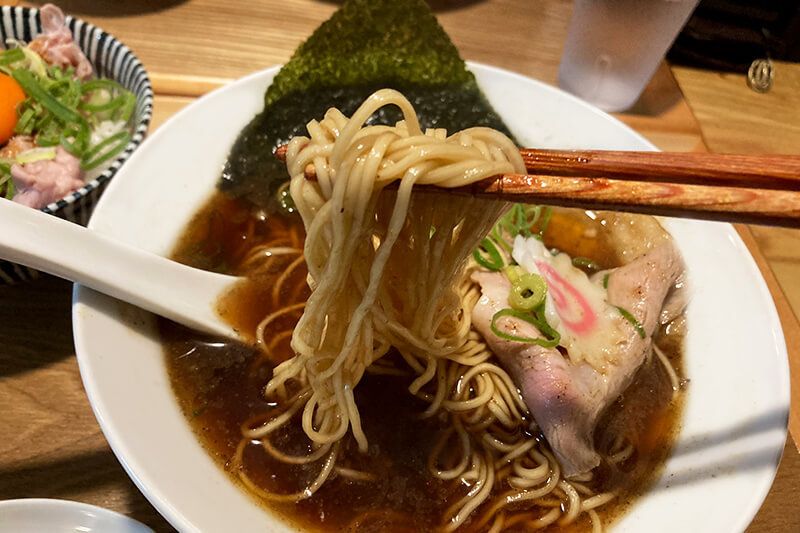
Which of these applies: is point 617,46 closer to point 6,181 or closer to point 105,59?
point 105,59

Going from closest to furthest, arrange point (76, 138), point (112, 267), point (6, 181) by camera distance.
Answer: point (112, 267)
point (6, 181)
point (76, 138)

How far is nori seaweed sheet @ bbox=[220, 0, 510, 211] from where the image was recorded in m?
2.10

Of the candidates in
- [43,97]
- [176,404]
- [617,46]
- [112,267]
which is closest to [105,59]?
[43,97]

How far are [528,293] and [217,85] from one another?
169cm

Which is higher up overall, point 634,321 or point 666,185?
point 666,185

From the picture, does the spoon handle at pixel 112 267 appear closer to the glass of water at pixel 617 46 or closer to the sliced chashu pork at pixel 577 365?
the sliced chashu pork at pixel 577 365

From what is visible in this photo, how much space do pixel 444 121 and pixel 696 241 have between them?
101 cm

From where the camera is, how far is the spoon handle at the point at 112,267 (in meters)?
1.33

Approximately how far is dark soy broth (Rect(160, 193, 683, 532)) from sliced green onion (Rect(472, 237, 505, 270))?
0.46 metres

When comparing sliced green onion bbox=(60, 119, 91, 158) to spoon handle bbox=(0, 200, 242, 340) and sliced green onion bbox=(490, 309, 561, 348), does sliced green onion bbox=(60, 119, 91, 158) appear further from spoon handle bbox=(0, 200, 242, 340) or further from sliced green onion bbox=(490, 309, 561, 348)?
sliced green onion bbox=(490, 309, 561, 348)

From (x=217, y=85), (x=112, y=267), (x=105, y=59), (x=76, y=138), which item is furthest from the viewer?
(x=217, y=85)

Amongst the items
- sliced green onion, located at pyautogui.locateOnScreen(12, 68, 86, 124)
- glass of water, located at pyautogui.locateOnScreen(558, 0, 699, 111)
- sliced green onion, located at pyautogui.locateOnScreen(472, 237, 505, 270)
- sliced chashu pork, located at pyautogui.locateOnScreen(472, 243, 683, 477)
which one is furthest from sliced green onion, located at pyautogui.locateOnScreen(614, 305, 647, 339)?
sliced green onion, located at pyautogui.locateOnScreen(12, 68, 86, 124)

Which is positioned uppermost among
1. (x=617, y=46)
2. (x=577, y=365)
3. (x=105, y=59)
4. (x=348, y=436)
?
(x=617, y=46)

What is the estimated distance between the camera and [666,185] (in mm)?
1105
